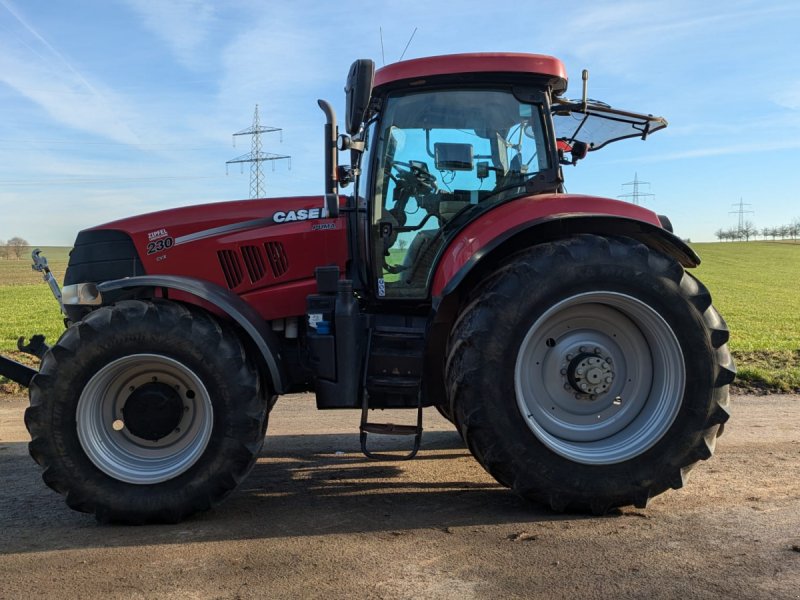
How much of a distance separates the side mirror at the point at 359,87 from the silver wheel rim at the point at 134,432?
1684mm

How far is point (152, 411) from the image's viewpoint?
12.3ft

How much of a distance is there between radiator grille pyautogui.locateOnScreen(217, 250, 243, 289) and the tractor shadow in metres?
1.34

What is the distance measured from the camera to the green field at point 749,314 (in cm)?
876

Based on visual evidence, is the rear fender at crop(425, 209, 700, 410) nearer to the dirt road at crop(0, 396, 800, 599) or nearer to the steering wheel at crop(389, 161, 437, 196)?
the steering wheel at crop(389, 161, 437, 196)

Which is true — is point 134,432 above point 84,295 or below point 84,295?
below

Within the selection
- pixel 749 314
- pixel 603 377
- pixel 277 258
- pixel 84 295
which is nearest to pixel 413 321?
pixel 277 258

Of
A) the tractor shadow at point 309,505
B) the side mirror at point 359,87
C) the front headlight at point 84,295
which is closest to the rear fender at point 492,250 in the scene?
the tractor shadow at point 309,505

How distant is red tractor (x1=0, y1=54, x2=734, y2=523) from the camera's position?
361 centimetres

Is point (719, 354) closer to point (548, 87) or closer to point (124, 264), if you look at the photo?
point (548, 87)

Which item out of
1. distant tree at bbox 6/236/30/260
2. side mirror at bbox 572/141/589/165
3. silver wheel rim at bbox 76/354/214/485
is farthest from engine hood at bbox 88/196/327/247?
distant tree at bbox 6/236/30/260

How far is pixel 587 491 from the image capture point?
3.59m

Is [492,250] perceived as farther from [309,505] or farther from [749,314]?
[749,314]

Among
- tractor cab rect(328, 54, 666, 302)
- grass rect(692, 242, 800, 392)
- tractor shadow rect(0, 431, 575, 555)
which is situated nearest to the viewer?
tractor shadow rect(0, 431, 575, 555)

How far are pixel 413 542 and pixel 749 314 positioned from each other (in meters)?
19.1
